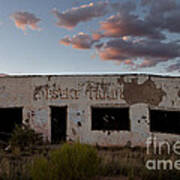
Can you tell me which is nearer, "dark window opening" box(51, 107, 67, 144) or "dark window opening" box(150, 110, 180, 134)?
"dark window opening" box(51, 107, 67, 144)

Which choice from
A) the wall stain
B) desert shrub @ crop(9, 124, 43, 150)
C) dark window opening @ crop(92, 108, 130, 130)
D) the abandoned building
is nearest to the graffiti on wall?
Result: the abandoned building

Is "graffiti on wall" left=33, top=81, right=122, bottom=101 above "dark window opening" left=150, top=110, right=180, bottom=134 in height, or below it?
above

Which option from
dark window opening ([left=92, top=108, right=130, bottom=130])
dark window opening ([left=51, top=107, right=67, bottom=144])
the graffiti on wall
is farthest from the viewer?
dark window opening ([left=92, top=108, right=130, bottom=130])

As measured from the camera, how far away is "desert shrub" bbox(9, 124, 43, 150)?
11570 millimetres

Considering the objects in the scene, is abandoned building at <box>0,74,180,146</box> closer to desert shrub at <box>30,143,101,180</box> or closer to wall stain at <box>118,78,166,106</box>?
wall stain at <box>118,78,166,106</box>

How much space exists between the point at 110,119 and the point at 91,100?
10.9ft

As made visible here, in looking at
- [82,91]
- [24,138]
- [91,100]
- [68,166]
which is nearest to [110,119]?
[91,100]

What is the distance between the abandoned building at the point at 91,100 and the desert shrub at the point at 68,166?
22.9ft

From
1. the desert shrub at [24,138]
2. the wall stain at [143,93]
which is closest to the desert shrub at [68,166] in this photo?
the desert shrub at [24,138]

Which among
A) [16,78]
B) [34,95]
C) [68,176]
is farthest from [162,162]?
[16,78]

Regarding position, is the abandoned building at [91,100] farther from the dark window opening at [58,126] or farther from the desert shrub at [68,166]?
the desert shrub at [68,166]

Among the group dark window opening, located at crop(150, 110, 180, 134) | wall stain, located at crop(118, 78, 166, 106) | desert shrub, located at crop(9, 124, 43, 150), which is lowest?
desert shrub, located at crop(9, 124, 43, 150)

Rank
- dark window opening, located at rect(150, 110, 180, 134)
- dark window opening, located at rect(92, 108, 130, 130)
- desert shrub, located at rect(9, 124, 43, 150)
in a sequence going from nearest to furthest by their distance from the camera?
desert shrub, located at rect(9, 124, 43, 150) → dark window opening, located at rect(150, 110, 180, 134) → dark window opening, located at rect(92, 108, 130, 130)

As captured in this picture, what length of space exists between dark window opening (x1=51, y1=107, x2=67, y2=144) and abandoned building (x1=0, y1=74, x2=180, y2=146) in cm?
24
